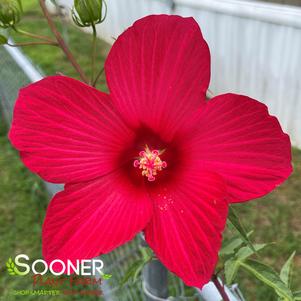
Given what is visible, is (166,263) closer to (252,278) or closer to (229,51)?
(252,278)

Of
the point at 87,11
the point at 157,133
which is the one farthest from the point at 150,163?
the point at 87,11

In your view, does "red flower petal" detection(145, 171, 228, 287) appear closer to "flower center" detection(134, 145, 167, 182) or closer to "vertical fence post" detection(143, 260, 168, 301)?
"flower center" detection(134, 145, 167, 182)

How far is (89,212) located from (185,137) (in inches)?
4.2

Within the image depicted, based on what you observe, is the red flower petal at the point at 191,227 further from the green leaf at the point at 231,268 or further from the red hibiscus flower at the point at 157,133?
the green leaf at the point at 231,268

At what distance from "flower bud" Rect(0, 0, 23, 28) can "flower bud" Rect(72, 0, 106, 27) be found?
2.4 inches

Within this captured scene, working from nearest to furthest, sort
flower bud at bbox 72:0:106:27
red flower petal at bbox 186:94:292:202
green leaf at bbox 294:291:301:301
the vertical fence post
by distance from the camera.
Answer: red flower petal at bbox 186:94:292:202
flower bud at bbox 72:0:106:27
green leaf at bbox 294:291:301:301
the vertical fence post

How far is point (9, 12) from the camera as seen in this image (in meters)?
0.50

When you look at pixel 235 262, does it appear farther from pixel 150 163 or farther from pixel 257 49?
pixel 257 49

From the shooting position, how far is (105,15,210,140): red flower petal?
1.21ft

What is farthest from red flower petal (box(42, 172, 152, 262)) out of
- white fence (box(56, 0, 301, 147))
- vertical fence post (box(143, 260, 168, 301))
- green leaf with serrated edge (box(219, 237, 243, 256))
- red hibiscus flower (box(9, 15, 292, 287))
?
white fence (box(56, 0, 301, 147))

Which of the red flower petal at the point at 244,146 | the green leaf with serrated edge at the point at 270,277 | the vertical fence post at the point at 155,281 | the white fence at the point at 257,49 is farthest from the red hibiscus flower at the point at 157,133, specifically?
the white fence at the point at 257,49

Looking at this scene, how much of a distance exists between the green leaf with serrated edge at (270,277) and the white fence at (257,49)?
77.2 inches

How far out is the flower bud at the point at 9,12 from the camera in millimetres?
492

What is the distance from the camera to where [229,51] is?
2.99 meters
